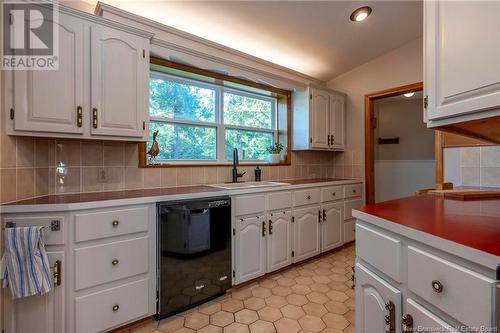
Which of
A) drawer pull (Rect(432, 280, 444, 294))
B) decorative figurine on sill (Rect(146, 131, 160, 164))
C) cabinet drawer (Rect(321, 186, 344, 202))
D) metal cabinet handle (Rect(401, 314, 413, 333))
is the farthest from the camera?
cabinet drawer (Rect(321, 186, 344, 202))

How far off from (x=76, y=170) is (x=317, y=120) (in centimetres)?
275

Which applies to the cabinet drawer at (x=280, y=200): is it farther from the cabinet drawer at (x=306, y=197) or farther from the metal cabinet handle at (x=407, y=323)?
the metal cabinet handle at (x=407, y=323)

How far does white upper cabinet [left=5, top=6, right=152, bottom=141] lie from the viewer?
1505 mm

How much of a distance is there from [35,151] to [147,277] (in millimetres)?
1199

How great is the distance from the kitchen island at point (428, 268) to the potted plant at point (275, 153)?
2.04 metres

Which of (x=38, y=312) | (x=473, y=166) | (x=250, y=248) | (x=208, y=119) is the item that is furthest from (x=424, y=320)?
(x=208, y=119)

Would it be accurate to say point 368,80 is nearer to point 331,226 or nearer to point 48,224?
point 331,226

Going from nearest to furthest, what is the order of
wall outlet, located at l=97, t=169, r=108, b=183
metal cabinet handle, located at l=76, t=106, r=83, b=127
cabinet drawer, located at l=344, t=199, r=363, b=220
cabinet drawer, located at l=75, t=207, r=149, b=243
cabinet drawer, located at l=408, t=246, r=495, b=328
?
cabinet drawer, located at l=408, t=246, r=495, b=328 < cabinet drawer, located at l=75, t=207, r=149, b=243 < metal cabinet handle, located at l=76, t=106, r=83, b=127 < wall outlet, located at l=97, t=169, r=108, b=183 < cabinet drawer, located at l=344, t=199, r=363, b=220

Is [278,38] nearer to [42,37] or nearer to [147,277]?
[42,37]

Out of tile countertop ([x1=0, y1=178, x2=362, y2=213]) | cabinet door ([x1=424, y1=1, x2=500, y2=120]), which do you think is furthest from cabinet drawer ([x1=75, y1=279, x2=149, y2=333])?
cabinet door ([x1=424, y1=1, x2=500, y2=120])

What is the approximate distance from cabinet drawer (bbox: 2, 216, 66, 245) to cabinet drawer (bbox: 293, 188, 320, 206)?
1.98 meters

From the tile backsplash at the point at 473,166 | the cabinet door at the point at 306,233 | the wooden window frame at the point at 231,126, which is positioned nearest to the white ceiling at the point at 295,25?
the wooden window frame at the point at 231,126

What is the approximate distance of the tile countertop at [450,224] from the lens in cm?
67

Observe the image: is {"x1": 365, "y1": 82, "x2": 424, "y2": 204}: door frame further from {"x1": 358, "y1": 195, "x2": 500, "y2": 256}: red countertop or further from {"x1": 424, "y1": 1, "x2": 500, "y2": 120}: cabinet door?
{"x1": 424, "y1": 1, "x2": 500, "y2": 120}: cabinet door
